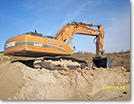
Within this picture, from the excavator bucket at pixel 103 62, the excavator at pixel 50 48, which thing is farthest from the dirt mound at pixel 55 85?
the excavator bucket at pixel 103 62

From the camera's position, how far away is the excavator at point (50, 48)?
6.68 meters

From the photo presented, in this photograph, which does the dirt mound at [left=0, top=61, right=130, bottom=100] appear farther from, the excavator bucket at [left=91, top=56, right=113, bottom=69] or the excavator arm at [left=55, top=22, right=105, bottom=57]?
the excavator arm at [left=55, top=22, right=105, bottom=57]

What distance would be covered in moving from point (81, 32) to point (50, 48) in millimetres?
3636

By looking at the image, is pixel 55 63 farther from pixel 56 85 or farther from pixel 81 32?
pixel 81 32

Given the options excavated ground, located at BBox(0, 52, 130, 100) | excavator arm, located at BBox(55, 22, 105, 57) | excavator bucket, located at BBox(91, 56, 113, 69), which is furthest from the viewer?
excavator bucket, located at BBox(91, 56, 113, 69)

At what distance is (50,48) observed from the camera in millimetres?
7488

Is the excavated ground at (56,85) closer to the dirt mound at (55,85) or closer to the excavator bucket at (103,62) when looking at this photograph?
the dirt mound at (55,85)

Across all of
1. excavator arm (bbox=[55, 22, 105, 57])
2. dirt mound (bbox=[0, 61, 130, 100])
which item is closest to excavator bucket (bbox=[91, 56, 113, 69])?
excavator arm (bbox=[55, 22, 105, 57])

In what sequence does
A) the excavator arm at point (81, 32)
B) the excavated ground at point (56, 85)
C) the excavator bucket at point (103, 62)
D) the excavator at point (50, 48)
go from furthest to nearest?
the excavator bucket at point (103, 62) < the excavator arm at point (81, 32) < the excavator at point (50, 48) < the excavated ground at point (56, 85)

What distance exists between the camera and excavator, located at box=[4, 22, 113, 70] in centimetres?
668

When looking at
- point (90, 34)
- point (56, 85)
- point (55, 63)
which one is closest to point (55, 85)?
point (56, 85)

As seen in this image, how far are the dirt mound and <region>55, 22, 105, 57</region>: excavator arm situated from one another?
2.99 meters
